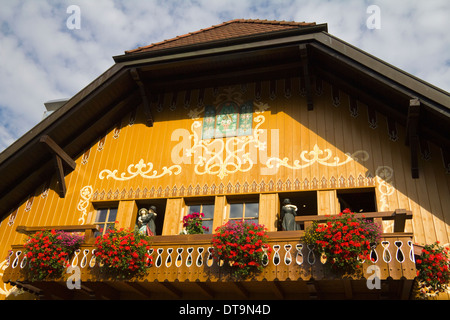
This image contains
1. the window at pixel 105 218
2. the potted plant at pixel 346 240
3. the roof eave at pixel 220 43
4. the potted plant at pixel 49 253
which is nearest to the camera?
the potted plant at pixel 346 240

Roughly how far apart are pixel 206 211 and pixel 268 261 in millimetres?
3553

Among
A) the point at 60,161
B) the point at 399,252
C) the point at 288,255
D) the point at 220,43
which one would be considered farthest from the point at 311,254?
the point at 60,161

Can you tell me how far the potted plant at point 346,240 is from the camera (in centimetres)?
1011

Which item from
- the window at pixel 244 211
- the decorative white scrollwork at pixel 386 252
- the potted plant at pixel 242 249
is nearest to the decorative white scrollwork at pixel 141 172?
the window at pixel 244 211

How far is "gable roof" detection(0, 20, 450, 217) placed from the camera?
12492mm

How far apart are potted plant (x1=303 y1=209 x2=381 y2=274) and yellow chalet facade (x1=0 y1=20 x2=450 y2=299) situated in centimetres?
24

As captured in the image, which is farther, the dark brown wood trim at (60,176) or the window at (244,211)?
the dark brown wood trim at (60,176)

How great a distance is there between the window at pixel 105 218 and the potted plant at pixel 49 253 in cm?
214

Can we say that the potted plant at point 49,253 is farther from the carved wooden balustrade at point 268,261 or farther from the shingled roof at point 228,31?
the shingled roof at point 228,31

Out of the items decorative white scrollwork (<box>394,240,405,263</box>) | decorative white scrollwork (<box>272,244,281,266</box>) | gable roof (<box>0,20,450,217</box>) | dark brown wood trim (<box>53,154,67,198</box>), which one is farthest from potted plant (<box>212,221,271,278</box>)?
dark brown wood trim (<box>53,154,67,198</box>)

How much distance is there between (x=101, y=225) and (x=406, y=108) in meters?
8.98

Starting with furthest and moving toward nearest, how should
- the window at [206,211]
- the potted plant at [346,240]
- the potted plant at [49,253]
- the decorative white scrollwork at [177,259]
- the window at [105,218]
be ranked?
1. the window at [105,218]
2. the window at [206,211]
3. the potted plant at [49,253]
4. the decorative white scrollwork at [177,259]
5. the potted plant at [346,240]

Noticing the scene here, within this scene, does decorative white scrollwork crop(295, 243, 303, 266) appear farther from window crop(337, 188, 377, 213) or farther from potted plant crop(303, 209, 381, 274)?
window crop(337, 188, 377, 213)

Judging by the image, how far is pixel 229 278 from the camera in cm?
1099
